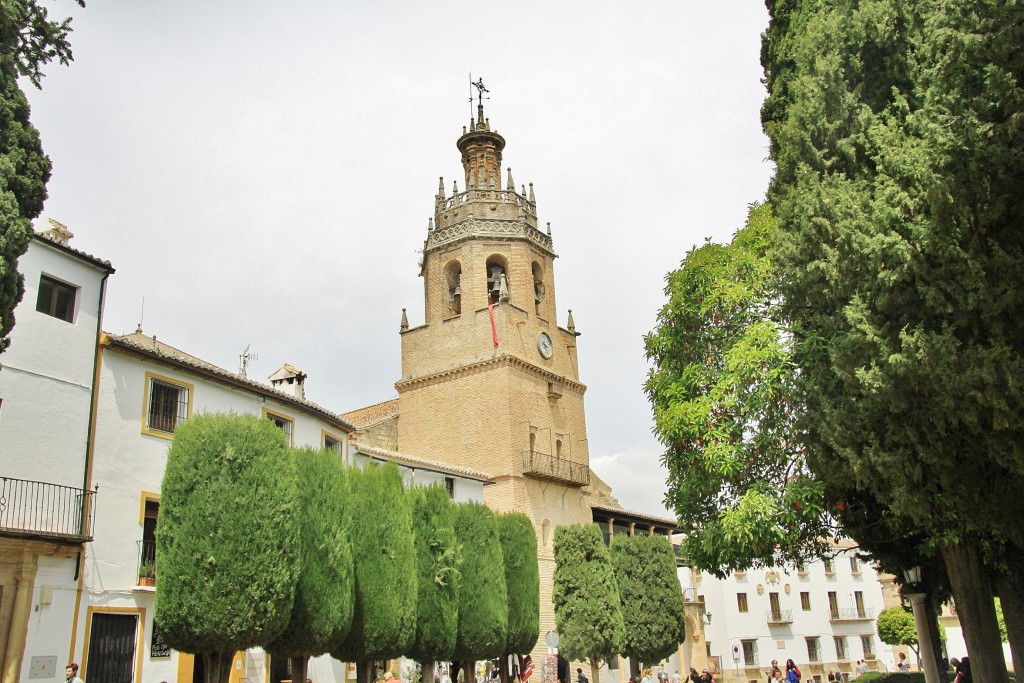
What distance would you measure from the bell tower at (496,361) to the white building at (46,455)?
2106 cm

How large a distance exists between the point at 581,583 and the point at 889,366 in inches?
878

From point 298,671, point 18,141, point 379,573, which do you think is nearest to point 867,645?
point 379,573

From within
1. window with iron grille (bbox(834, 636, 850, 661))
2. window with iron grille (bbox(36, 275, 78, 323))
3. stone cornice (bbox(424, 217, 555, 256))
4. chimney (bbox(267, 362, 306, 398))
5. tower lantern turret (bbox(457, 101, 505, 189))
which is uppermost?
tower lantern turret (bbox(457, 101, 505, 189))

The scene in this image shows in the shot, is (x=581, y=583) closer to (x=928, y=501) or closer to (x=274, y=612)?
(x=274, y=612)

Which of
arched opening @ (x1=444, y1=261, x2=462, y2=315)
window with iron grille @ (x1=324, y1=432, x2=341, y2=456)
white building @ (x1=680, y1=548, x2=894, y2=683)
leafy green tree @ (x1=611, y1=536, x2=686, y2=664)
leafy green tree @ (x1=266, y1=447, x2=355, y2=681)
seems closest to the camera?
leafy green tree @ (x1=266, y1=447, x2=355, y2=681)

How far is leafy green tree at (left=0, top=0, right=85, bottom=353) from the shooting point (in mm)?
10344

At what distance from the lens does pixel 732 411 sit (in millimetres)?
16234

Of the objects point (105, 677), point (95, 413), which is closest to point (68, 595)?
point (105, 677)

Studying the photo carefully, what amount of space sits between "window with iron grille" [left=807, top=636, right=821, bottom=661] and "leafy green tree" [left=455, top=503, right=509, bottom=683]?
36783 millimetres

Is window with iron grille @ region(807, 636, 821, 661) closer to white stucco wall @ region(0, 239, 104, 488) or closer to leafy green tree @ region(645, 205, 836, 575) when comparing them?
leafy green tree @ region(645, 205, 836, 575)

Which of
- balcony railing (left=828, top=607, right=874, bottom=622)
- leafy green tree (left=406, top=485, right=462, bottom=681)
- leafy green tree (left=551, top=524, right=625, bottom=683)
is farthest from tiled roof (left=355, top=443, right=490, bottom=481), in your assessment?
balcony railing (left=828, top=607, right=874, bottom=622)

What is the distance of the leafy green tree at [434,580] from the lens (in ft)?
68.9

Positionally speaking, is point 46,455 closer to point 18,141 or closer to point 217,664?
point 217,664

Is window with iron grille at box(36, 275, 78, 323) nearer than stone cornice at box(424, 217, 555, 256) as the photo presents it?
Yes
